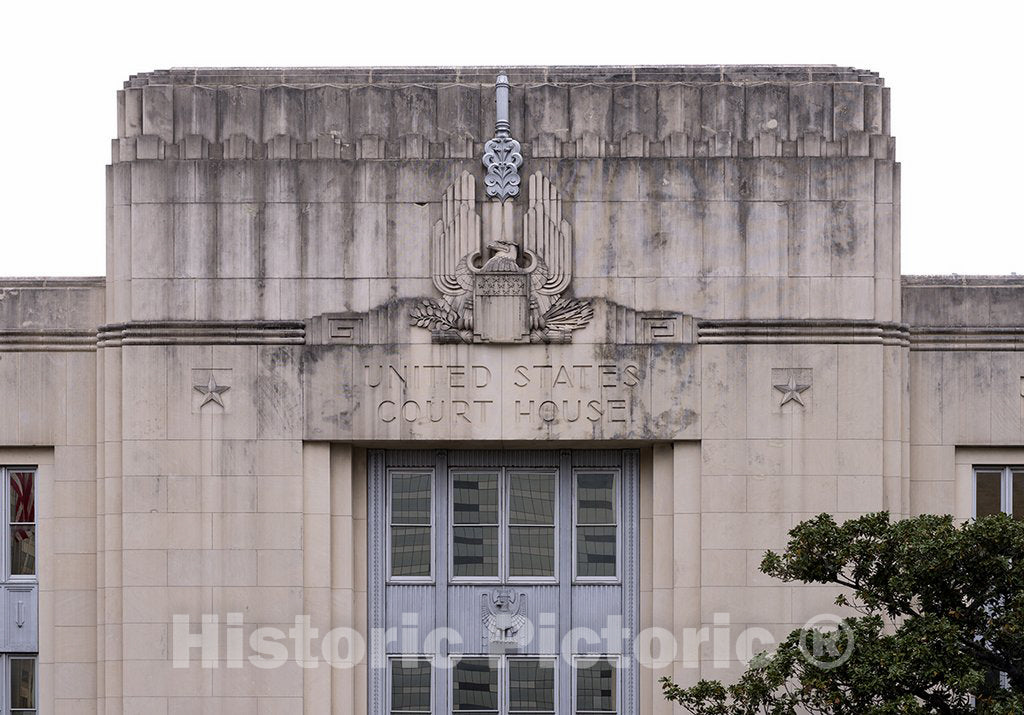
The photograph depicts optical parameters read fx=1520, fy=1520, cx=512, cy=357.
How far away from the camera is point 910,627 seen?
671 inches

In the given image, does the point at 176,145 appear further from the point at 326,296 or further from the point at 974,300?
the point at 974,300

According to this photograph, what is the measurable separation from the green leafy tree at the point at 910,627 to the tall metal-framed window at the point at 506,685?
185 inches

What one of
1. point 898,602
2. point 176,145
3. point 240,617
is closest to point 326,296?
point 176,145

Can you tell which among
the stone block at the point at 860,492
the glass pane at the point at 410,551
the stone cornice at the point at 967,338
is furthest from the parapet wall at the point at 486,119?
the glass pane at the point at 410,551

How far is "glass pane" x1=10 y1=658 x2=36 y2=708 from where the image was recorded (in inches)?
894

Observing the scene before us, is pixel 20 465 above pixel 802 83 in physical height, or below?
below

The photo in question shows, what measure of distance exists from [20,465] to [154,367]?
2.88 meters

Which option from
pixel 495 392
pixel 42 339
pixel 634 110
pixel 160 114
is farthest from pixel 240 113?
pixel 634 110

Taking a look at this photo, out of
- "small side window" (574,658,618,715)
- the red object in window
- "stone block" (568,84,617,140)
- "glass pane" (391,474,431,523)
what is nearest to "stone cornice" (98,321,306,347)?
"glass pane" (391,474,431,523)

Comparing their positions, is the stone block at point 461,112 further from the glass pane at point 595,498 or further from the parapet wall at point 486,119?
the glass pane at point 595,498

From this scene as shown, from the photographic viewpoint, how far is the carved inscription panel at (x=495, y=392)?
21562 mm

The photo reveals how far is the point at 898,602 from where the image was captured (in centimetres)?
1748

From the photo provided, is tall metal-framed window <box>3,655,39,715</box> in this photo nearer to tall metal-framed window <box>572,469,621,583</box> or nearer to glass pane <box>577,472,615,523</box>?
tall metal-framed window <box>572,469,621,583</box>

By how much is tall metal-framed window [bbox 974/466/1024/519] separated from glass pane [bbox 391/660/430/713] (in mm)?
8558
